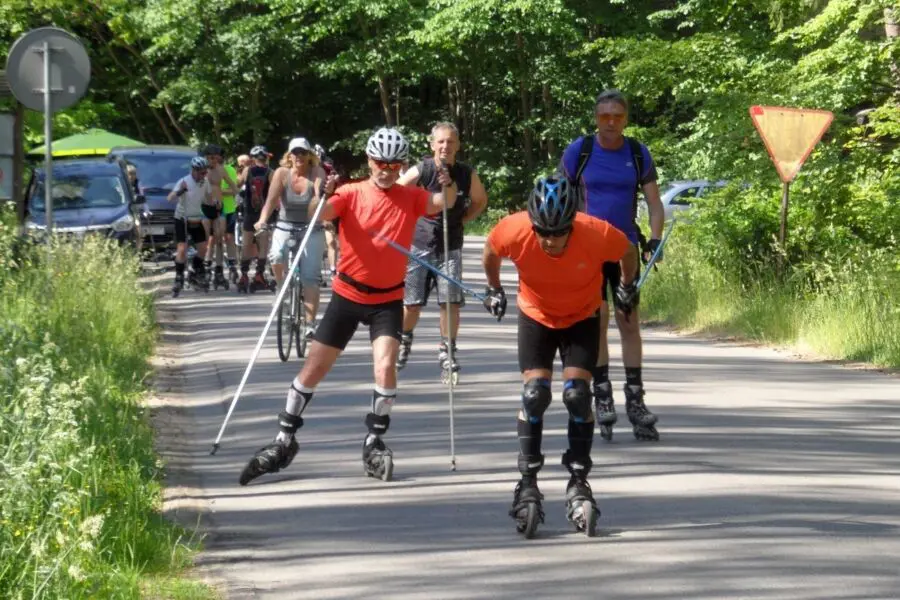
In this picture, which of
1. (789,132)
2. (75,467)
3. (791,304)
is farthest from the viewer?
(791,304)

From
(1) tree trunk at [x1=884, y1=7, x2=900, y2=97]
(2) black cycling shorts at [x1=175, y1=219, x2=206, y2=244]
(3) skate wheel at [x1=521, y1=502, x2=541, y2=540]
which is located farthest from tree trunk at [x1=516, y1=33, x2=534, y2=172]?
(3) skate wheel at [x1=521, y1=502, x2=541, y2=540]

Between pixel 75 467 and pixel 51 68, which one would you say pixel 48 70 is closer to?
pixel 51 68

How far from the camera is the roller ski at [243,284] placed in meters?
24.2

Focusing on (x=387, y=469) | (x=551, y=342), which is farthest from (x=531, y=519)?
(x=387, y=469)

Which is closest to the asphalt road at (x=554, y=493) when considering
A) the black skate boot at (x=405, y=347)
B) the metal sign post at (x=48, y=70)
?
→ the black skate boot at (x=405, y=347)

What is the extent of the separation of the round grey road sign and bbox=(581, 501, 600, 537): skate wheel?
8583mm

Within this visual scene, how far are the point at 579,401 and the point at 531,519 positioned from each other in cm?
59

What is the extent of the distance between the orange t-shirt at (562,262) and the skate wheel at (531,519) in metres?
0.85

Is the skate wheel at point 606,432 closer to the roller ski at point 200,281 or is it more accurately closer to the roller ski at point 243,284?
the roller ski at point 243,284

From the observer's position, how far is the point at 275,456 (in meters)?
9.45

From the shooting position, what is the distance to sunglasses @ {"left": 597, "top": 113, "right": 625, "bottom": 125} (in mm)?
10805

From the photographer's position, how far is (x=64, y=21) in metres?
53.3

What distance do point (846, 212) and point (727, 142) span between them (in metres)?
1.71

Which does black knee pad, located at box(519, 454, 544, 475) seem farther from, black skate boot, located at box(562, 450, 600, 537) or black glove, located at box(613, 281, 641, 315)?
black glove, located at box(613, 281, 641, 315)
